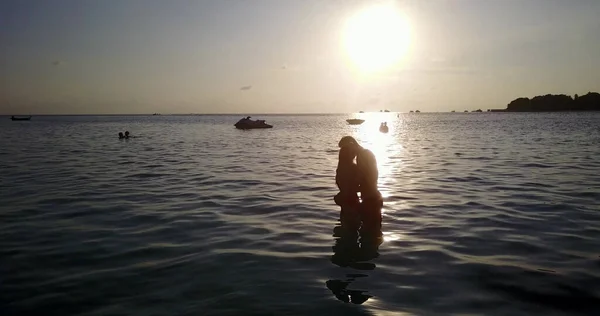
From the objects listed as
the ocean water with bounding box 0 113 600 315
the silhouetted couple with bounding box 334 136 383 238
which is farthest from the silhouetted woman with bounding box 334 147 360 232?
the ocean water with bounding box 0 113 600 315

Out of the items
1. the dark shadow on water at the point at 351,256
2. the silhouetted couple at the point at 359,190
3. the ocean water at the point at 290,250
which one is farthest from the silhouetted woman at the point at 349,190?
the ocean water at the point at 290,250

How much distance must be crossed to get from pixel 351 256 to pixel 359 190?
2443mm

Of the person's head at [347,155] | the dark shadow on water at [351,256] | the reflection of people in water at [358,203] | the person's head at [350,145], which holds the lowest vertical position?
the dark shadow on water at [351,256]

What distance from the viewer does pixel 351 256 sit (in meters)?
8.73

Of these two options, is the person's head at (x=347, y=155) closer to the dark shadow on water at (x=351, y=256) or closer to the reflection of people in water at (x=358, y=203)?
the reflection of people in water at (x=358, y=203)

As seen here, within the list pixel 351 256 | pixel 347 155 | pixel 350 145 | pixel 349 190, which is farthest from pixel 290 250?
pixel 350 145

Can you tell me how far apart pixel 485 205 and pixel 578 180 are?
7.67 metres

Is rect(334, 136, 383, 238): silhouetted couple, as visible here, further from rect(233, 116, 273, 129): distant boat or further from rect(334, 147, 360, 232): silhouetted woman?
rect(233, 116, 273, 129): distant boat

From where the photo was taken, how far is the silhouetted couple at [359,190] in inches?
411

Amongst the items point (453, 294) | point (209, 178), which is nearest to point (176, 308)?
point (453, 294)

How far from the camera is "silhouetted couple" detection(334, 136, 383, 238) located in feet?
34.2

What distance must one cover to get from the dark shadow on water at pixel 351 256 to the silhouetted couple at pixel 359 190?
0.31 m

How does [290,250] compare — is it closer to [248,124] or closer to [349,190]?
[349,190]

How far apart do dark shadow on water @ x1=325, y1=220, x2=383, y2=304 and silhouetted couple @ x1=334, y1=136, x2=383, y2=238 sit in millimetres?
310
